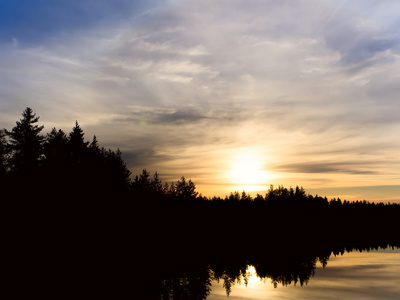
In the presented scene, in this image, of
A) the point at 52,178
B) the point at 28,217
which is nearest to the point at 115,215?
the point at 52,178

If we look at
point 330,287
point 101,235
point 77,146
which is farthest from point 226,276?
point 77,146

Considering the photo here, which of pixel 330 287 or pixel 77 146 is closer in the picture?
pixel 330 287

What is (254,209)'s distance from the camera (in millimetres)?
150000

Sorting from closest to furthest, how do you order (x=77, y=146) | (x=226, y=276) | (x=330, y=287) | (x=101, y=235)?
(x=330, y=287)
(x=226, y=276)
(x=101, y=235)
(x=77, y=146)

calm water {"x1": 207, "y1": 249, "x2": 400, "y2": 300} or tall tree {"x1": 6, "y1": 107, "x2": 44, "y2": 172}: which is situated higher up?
tall tree {"x1": 6, "y1": 107, "x2": 44, "y2": 172}

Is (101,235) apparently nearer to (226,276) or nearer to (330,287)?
(226,276)

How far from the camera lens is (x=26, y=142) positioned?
8719 cm

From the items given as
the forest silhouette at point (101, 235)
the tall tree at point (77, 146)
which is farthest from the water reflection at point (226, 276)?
the tall tree at point (77, 146)

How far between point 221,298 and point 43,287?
1509 centimetres

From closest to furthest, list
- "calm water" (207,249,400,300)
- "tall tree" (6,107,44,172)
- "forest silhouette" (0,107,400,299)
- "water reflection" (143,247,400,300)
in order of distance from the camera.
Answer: "calm water" (207,249,400,300)
"water reflection" (143,247,400,300)
"forest silhouette" (0,107,400,299)
"tall tree" (6,107,44,172)

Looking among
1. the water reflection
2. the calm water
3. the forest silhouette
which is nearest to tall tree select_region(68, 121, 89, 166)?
the forest silhouette

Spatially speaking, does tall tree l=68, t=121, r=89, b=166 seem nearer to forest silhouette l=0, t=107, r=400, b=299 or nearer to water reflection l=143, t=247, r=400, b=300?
forest silhouette l=0, t=107, r=400, b=299

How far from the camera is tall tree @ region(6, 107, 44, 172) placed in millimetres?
85125

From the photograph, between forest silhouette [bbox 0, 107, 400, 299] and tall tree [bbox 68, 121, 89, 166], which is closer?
forest silhouette [bbox 0, 107, 400, 299]
